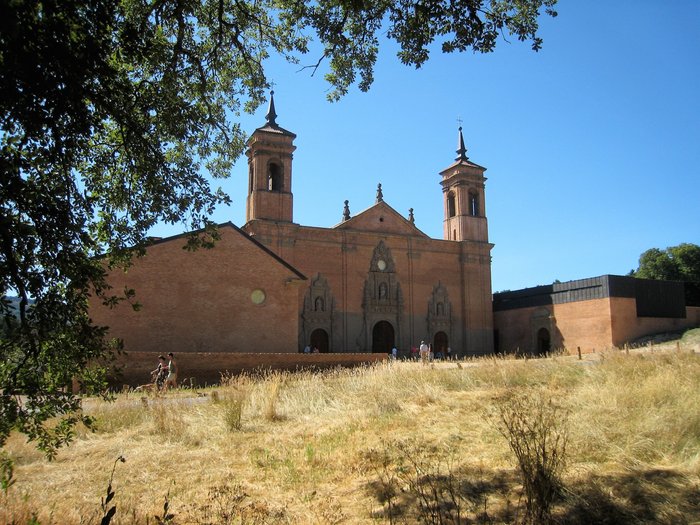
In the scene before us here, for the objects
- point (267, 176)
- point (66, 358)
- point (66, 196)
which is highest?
point (267, 176)

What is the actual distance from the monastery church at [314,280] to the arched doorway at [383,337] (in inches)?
2.8

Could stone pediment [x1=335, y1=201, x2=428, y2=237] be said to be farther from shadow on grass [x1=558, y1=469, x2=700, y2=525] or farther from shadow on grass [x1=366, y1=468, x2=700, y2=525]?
shadow on grass [x1=558, y1=469, x2=700, y2=525]

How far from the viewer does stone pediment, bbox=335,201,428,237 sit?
40.6 m

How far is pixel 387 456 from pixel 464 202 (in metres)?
38.9

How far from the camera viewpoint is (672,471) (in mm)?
5684

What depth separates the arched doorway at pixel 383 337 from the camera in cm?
3972

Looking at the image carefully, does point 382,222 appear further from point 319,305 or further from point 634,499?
point 634,499

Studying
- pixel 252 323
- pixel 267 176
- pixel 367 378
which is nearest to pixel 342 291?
pixel 267 176

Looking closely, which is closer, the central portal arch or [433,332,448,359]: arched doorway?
the central portal arch

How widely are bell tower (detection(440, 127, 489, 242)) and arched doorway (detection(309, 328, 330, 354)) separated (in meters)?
13.7

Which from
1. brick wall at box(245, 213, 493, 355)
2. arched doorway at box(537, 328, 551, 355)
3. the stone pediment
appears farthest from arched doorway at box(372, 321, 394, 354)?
arched doorway at box(537, 328, 551, 355)

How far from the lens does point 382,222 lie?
4150cm

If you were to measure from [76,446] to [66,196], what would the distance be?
5.07 m

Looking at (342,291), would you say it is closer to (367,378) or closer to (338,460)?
(367,378)
